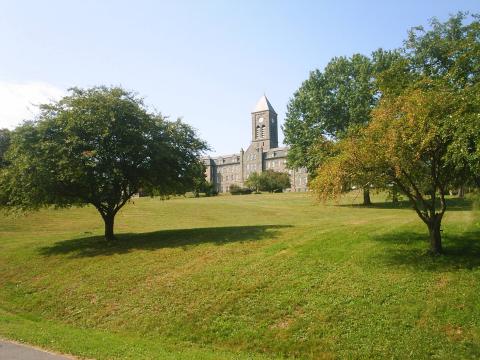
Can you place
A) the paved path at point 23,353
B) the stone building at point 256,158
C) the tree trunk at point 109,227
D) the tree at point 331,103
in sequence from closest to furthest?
the paved path at point 23,353 < the tree trunk at point 109,227 < the tree at point 331,103 < the stone building at point 256,158

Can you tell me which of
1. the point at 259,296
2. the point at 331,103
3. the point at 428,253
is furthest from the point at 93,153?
the point at 331,103

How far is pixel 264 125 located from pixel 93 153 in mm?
137910

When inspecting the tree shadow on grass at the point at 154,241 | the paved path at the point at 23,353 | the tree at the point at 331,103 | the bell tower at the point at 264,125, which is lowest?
the paved path at the point at 23,353

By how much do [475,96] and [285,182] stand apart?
8399 centimetres

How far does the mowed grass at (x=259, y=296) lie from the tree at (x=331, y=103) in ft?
72.7

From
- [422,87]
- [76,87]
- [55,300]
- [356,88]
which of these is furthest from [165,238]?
[356,88]

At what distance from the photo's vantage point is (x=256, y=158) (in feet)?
477

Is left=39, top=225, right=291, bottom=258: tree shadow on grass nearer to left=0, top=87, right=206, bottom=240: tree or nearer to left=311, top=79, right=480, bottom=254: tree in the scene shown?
left=0, top=87, right=206, bottom=240: tree

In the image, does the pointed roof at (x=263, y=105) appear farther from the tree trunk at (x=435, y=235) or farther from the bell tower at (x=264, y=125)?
the tree trunk at (x=435, y=235)

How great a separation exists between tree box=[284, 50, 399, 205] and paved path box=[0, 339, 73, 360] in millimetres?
32448

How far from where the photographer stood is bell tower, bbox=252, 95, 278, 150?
155 m

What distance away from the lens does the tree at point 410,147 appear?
43.6 feet

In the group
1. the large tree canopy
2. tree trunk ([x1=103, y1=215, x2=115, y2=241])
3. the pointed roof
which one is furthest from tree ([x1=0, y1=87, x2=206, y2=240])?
the pointed roof

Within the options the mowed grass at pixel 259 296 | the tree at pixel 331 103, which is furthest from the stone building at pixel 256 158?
the mowed grass at pixel 259 296
